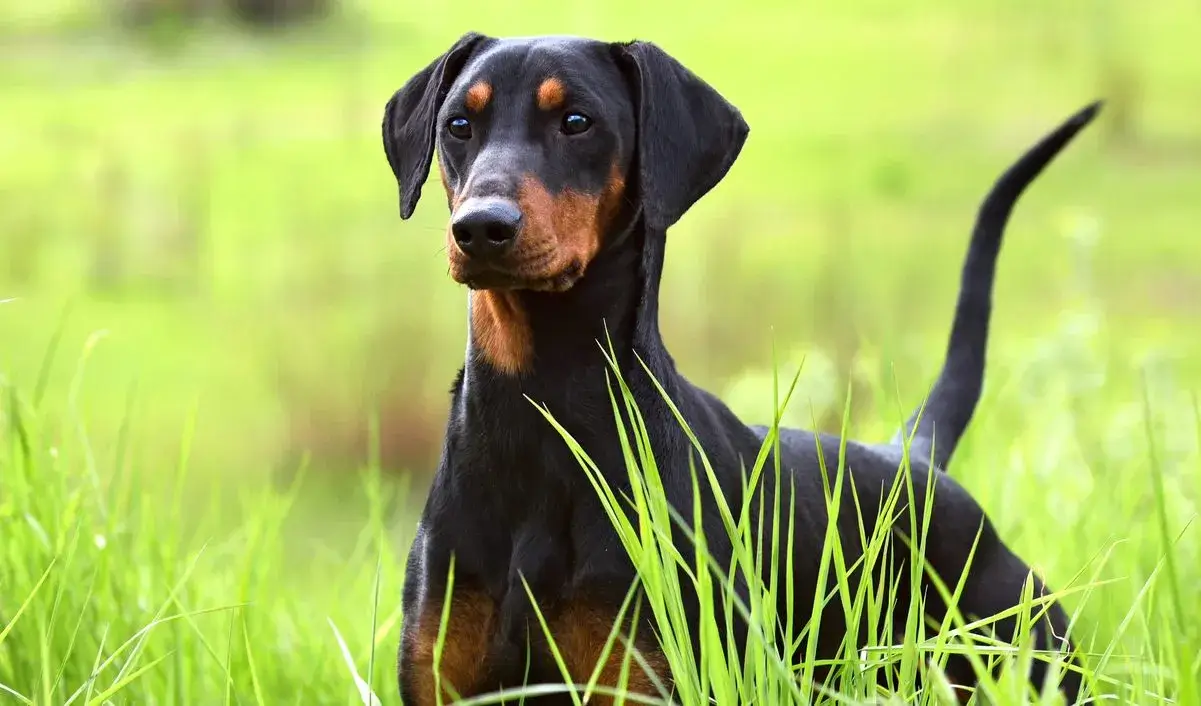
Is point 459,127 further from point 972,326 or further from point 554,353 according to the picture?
point 972,326

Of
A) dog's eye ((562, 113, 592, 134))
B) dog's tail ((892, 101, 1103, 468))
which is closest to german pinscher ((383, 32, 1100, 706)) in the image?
dog's eye ((562, 113, 592, 134))

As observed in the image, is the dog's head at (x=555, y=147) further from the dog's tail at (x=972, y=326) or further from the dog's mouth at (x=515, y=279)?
the dog's tail at (x=972, y=326)

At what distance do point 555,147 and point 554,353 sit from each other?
17.5 inches

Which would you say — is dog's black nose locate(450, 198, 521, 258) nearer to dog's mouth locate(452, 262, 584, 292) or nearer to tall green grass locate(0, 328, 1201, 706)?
dog's mouth locate(452, 262, 584, 292)

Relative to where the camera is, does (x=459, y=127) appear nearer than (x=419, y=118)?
Yes

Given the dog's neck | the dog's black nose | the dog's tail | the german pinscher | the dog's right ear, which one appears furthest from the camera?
the dog's tail

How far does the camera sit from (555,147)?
287 centimetres

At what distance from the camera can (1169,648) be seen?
2266 millimetres

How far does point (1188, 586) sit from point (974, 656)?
7.94 ft

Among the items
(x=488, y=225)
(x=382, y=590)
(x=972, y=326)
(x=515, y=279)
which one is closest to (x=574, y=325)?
(x=515, y=279)

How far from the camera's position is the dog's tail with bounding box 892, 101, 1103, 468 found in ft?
12.7

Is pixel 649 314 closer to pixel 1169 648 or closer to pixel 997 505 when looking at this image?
pixel 1169 648

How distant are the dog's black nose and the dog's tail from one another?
1711 millimetres

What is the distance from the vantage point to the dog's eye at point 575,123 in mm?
2910
